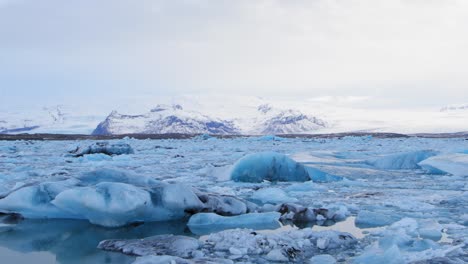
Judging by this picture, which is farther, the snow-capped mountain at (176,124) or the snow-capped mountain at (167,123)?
the snow-capped mountain at (167,123)

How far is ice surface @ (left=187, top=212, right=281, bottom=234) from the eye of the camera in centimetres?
384

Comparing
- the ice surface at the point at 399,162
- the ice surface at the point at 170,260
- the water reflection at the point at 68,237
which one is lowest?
the water reflection at the point at 68,237

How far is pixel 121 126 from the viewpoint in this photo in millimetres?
177625

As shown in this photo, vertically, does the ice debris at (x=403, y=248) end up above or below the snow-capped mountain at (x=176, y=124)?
below

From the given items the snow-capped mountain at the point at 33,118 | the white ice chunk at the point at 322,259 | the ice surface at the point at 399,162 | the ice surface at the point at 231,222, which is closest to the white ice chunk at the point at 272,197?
the ice surface at the point at 231,222

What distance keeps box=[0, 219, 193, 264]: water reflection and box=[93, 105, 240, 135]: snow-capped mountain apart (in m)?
170

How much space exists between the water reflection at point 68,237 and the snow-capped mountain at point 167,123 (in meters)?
170

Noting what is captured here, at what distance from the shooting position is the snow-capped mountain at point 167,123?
176750 millimetres

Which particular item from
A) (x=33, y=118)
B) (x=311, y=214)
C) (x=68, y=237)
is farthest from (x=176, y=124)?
(x=68, y=237)

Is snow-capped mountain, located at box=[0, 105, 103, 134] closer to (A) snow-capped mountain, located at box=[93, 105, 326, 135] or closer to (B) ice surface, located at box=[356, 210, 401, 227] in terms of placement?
(A) snow-capped mountain, located at box=[93, 105, 326, 135]

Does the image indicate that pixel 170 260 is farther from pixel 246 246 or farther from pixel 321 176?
pixel 321 176

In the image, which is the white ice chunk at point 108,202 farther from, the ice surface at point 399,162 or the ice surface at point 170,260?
the ice surface at point 399,162

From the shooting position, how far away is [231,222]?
154 inches

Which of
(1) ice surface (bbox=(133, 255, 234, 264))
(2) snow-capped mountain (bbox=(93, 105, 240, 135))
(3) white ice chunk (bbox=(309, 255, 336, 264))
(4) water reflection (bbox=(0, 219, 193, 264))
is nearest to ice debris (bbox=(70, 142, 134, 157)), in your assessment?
(4) water reflection (bbox=(0, 219, 193, 264))
